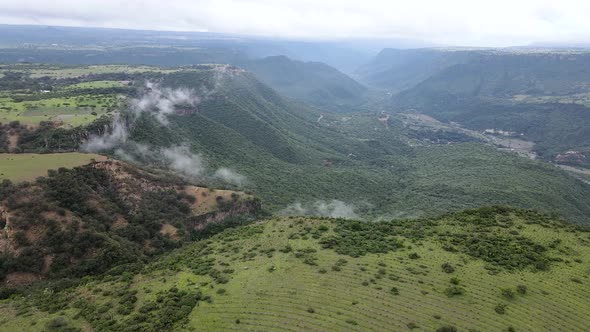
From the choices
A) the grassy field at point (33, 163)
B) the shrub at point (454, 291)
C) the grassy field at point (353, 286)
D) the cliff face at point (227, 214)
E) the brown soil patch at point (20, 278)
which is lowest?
the cliff face at point (227, 214)

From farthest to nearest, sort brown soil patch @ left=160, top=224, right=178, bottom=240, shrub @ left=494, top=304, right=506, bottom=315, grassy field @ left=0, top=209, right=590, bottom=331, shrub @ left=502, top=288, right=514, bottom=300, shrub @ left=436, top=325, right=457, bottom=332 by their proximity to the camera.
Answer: brown soil patch @ left=160, top=224, right=178, bottom=240
shrub @ left=502, top=288, right=514, bottom=300
shrub @ left=494, top=304, right=506, bottom=315
grassy field @ left=0, top=209, right=590, bottom=331
shrub @ left=436, top=325, right=457, bottom=332

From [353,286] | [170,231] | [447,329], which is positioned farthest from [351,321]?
[170,231]

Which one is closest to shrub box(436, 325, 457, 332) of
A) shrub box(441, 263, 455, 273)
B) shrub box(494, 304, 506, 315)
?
shrub box(494, 304, 506, 315)

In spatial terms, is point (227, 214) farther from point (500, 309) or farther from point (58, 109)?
point (500, 309)

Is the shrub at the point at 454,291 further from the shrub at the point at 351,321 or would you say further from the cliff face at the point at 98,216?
the cliff face at the point at 98,216

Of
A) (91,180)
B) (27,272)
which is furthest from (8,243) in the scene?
(91,180)

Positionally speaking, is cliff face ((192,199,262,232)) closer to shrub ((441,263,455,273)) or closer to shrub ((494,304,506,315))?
shrub ((441,263,455,273))

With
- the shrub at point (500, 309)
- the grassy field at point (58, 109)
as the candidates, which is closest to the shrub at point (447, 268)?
the shrub at point (500, 309)
